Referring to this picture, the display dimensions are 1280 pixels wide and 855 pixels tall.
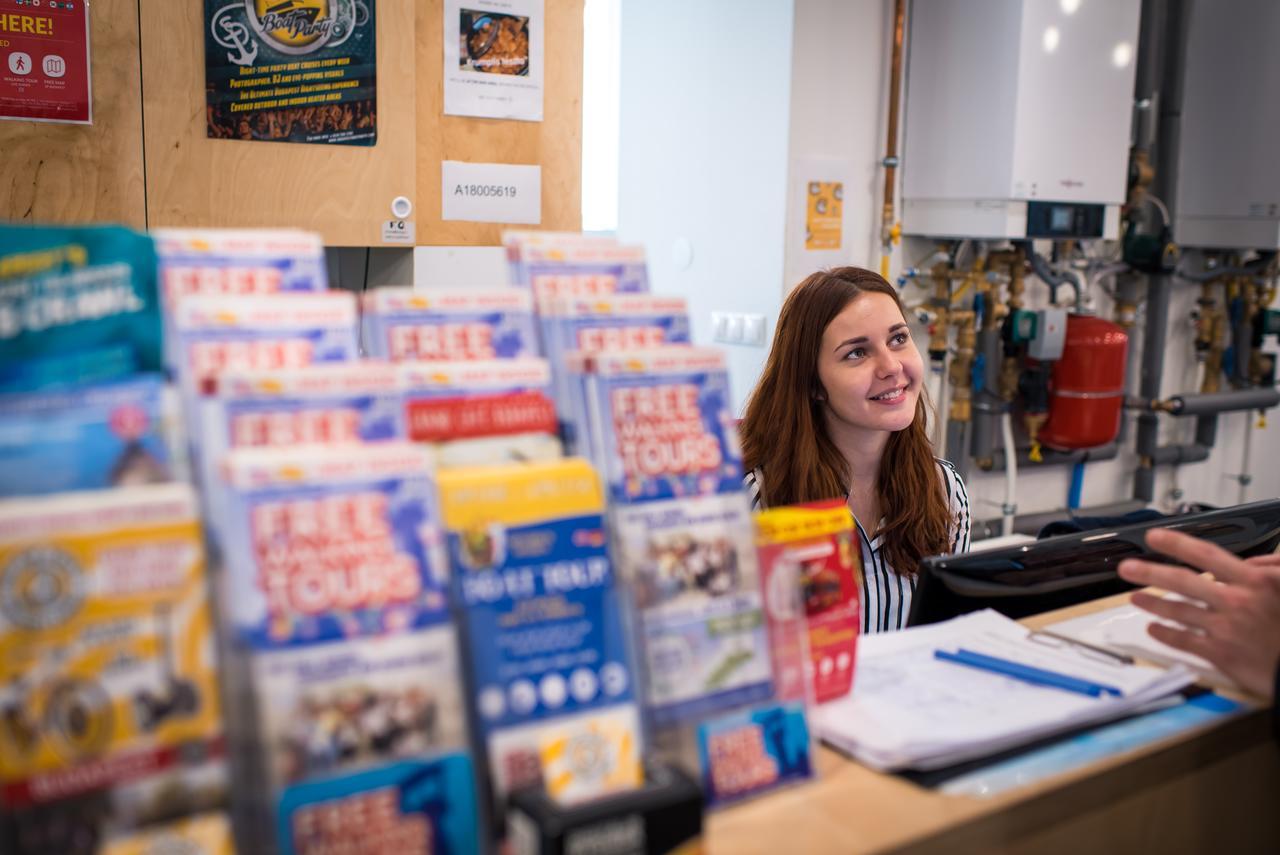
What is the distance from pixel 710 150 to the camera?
348 centimetres

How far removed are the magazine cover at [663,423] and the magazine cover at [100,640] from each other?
11.3 inches

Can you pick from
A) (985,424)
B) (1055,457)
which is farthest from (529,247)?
(1055,457)

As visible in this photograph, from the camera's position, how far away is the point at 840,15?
3.29 meters

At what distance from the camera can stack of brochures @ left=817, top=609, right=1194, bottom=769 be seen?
2.96 ft

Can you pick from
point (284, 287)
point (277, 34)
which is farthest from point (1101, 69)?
point (284, 287)

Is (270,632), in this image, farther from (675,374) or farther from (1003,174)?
(1003,174)

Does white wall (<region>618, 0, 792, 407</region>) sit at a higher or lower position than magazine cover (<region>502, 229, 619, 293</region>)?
higher

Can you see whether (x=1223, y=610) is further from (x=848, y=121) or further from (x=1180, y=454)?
(x=1180, y=454)

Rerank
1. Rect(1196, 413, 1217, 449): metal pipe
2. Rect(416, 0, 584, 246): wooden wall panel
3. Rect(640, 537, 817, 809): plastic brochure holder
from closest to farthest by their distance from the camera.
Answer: Rect(640, 537, 817, 809): plastic brochure holder → Rect(416, 0, 584, 246): wooden wall panel → Rect(1196, 413, 1217, 449): metal pipe

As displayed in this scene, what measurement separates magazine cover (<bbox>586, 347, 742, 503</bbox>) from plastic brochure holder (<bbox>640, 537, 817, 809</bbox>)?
10 centimetres

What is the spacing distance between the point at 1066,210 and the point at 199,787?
325cm

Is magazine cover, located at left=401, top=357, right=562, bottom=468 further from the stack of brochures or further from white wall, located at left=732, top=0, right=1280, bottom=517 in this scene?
white wall, located at left=732, top=0, right=1280, bottom=517

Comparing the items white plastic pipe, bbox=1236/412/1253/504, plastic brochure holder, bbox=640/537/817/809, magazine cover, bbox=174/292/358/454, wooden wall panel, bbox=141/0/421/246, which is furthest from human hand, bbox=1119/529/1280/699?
white plastic pipe, bbox=1236/412/1253/504

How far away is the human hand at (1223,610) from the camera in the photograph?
102cm
